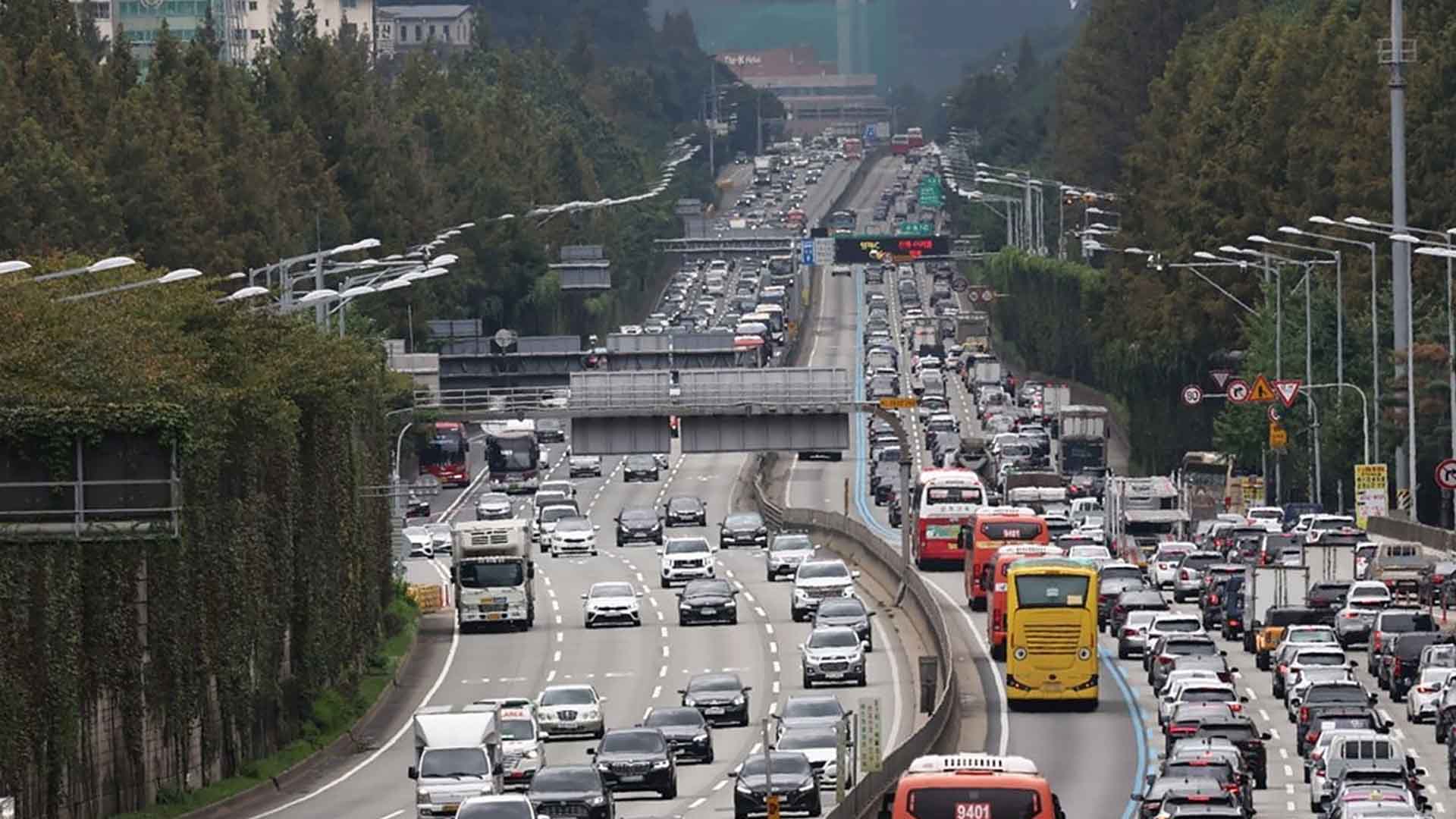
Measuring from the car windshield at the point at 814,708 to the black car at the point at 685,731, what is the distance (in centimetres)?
178

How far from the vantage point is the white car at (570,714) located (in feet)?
251

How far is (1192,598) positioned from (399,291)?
7366 cm

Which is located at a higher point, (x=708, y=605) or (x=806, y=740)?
(x=708, y=605)

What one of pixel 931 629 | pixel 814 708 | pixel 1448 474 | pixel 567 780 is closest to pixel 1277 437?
pixel 1448 474

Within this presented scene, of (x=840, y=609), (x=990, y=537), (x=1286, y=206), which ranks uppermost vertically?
(x=1286, y=206)

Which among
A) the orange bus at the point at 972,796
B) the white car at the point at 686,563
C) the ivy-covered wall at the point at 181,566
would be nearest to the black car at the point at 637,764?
the ivy-covered wall at the point at 181,566

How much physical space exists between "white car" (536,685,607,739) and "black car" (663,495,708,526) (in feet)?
202

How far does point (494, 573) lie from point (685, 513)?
3807cm

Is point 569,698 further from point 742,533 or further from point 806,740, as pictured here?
point 742,533

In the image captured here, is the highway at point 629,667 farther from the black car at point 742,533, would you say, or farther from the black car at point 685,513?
the black car at point 685,513

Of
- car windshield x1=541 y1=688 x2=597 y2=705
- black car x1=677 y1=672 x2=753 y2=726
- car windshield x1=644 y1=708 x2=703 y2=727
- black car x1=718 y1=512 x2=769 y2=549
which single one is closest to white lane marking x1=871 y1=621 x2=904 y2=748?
black car x1=677 y1=672 x2=753 y2=726

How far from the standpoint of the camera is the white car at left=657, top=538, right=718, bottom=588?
112 meters

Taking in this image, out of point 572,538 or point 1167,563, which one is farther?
point 572,538

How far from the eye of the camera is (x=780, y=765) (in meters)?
60.5
